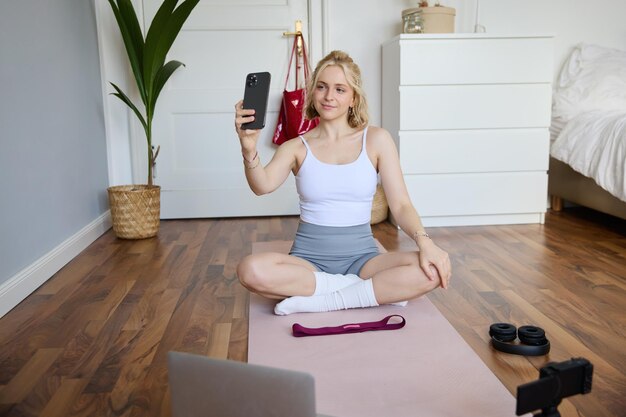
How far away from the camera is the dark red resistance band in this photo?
1.75 metres

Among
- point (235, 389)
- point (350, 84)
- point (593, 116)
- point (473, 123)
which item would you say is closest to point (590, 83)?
point (593, 116)

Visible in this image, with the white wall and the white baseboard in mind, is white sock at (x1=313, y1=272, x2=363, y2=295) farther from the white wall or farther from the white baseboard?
the white wall

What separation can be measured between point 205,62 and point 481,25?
5.15ft

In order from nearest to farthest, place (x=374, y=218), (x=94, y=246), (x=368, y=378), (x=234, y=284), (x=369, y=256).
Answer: (x=368, y=378)
(x=369, y=256)
(x=234, y=284)
(x=94, y=246)
(x=374, y=218)

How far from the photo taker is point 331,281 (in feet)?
6.45

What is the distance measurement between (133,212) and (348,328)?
1.73 metres

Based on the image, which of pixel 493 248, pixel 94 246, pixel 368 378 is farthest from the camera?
pixel 94 246

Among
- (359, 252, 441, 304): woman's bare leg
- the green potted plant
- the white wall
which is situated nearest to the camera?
(359, 252, 441, 304): woman's bare leg

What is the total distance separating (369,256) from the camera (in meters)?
2.04

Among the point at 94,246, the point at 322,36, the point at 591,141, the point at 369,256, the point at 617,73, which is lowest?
the point at 94,246

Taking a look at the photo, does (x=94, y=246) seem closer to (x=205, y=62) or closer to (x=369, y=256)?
(x=205, y=62)

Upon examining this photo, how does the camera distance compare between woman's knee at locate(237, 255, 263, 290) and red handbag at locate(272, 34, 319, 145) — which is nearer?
woman's knee at locate(237, 255, 263, 290)

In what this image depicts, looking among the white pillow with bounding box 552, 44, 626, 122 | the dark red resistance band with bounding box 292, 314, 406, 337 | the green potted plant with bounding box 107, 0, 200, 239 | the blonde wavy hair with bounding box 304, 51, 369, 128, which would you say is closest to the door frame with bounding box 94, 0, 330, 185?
the green potted plant with bounding box 107, 0, 200, 239

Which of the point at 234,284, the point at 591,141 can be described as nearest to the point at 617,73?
the point at 591,141
